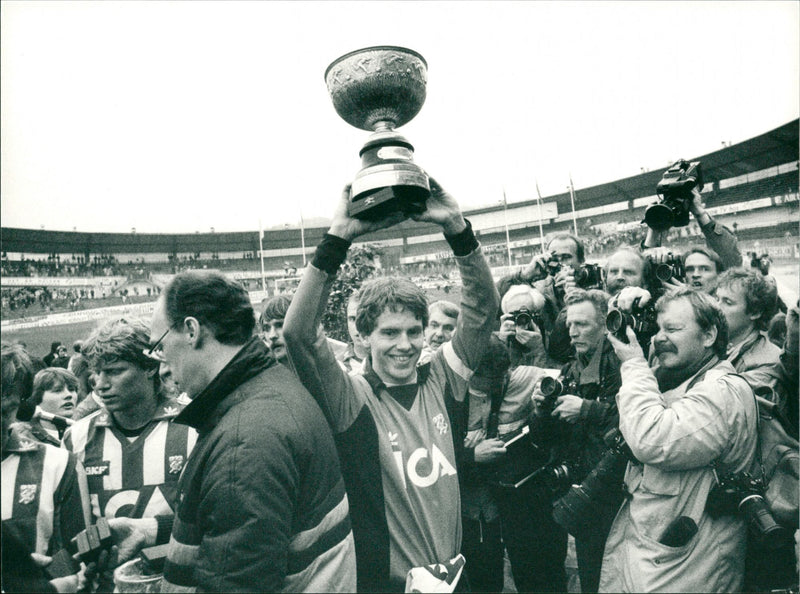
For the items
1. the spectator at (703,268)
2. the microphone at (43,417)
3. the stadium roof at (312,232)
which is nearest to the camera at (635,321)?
the spectator at (703,268)

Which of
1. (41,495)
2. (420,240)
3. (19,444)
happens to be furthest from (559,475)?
(420,240)

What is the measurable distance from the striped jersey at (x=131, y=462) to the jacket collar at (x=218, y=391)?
2.51 ft

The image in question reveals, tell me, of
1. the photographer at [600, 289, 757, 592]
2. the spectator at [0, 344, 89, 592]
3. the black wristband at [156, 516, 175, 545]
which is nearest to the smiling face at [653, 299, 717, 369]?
the photographer at [600, 289, 757, 592]

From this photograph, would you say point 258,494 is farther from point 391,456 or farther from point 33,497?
point 33,497

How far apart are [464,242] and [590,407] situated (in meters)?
0.97

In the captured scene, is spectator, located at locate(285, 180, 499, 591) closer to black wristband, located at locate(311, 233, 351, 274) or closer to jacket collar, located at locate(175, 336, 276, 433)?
black wristband, located at locate(311, 233, 351, 274)

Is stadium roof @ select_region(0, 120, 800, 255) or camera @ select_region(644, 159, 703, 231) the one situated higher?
stadium roof @ select_region(0, 120, 800, 255)

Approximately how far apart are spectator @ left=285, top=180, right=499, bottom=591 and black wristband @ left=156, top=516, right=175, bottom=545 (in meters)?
0.65

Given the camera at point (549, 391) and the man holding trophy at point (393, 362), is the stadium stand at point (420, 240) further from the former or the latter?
the man holding trophy at point (393, 362)

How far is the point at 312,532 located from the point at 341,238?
0.87m

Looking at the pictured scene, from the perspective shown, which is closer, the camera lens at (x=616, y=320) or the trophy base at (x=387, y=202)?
the trophy base at (x=387, y=202)

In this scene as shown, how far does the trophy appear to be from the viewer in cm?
166

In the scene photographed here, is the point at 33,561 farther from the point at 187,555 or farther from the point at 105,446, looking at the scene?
the point at 187,555

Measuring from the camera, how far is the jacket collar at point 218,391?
Result: 55.0 inches
